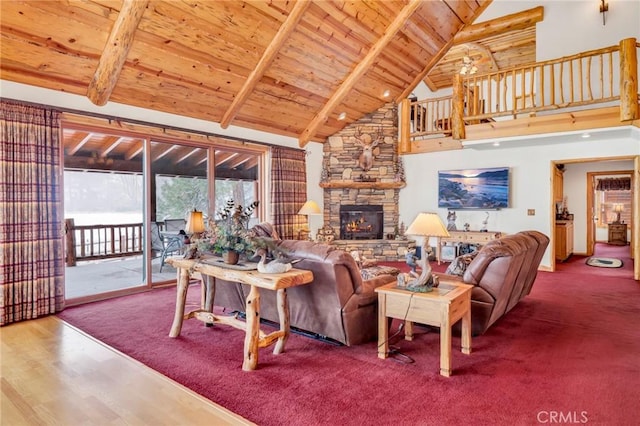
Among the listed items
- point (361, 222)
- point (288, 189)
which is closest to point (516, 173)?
point (361, 222)

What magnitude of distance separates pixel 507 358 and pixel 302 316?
1.75 meters

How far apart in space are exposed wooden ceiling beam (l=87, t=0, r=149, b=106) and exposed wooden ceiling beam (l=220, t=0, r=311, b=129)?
1.72 metres

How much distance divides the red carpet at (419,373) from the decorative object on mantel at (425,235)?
59 cm

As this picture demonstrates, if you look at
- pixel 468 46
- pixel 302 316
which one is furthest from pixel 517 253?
pixel 468 46

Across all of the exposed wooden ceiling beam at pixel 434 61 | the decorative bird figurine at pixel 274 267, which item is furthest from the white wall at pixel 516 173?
the decorative bird figurine at pixel 274 267

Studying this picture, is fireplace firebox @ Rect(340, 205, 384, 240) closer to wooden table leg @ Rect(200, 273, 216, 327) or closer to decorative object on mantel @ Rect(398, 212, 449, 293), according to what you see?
wooden table leg @ Rect(200, 273, 216, 327)

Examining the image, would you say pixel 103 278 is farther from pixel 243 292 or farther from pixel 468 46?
pixel 468 46

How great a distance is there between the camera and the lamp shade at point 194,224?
11.5ft

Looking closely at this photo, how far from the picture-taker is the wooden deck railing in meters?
5.90

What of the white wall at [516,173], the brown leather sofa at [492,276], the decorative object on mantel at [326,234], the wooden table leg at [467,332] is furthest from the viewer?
the decorative object on mantel at [326,234]

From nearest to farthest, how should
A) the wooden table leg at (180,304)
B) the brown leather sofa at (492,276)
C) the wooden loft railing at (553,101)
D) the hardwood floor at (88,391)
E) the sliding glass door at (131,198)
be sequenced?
the hardwood floor at (88,391)
the brown leather sofa at (492,276)
the wooden table leg at (180,304)
the sliding glass door at (131,198)
the wooden loft railing at (553,101)

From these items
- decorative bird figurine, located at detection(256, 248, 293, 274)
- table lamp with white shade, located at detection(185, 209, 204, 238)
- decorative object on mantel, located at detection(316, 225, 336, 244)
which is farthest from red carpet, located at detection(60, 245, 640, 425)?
decorative object on mantel, located at detection(316, 225, 336, 244)

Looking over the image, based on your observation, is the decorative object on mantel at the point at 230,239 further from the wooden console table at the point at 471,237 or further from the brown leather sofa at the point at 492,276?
the wooden console table at the point at 471,237

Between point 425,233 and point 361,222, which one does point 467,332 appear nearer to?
point 425,233
